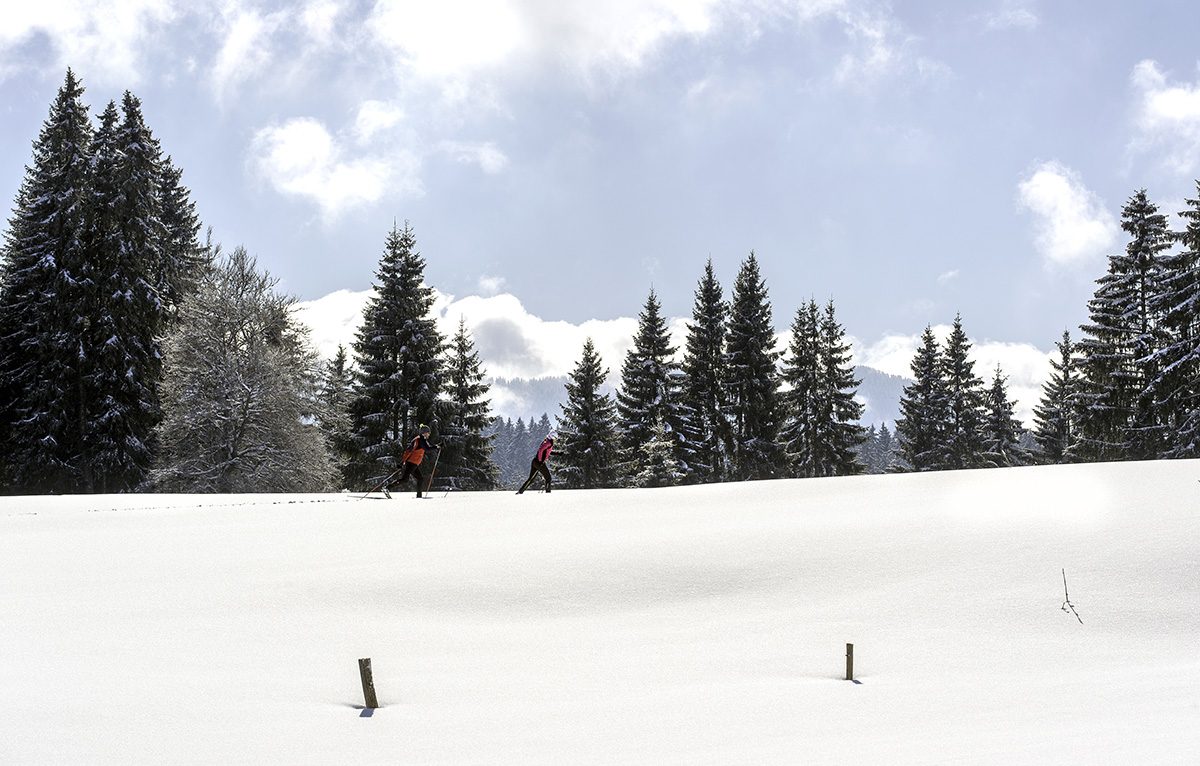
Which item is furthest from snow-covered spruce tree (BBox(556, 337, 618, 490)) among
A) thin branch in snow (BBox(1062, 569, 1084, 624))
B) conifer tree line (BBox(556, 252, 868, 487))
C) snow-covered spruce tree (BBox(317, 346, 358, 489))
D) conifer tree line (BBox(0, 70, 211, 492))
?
thin branch in snow (BBox(1062, 569, 1084, 624))

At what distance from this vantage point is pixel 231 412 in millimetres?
32469

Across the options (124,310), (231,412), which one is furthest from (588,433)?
(124,310)

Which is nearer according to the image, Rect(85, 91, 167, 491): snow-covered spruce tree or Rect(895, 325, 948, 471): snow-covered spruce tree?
Rect(85, 91, 167, 491): snow-covered spruce tree

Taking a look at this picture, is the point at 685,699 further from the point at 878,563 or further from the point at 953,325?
the point at 953,325

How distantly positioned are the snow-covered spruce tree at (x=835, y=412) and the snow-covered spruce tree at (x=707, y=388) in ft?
23.2

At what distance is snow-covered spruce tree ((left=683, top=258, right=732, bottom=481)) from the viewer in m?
41.7

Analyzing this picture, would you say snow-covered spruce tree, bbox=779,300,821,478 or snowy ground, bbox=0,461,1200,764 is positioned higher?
snow-covered spruce tree, bbox=779,300,821,478

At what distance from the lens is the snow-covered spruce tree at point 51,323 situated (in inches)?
1280

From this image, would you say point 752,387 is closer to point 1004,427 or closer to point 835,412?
point 835,412

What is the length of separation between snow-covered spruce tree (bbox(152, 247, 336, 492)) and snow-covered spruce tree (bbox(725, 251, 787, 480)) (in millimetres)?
20868

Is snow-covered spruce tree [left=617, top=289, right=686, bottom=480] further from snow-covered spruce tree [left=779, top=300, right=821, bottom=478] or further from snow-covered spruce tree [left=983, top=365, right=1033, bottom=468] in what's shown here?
snow-covered spruce tree [left=983, top=365, right=1033, bottom=468]

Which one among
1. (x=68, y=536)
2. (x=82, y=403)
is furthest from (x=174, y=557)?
(x=82, y=403)

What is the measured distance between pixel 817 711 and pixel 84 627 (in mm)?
8117

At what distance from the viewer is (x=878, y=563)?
12016 mm
